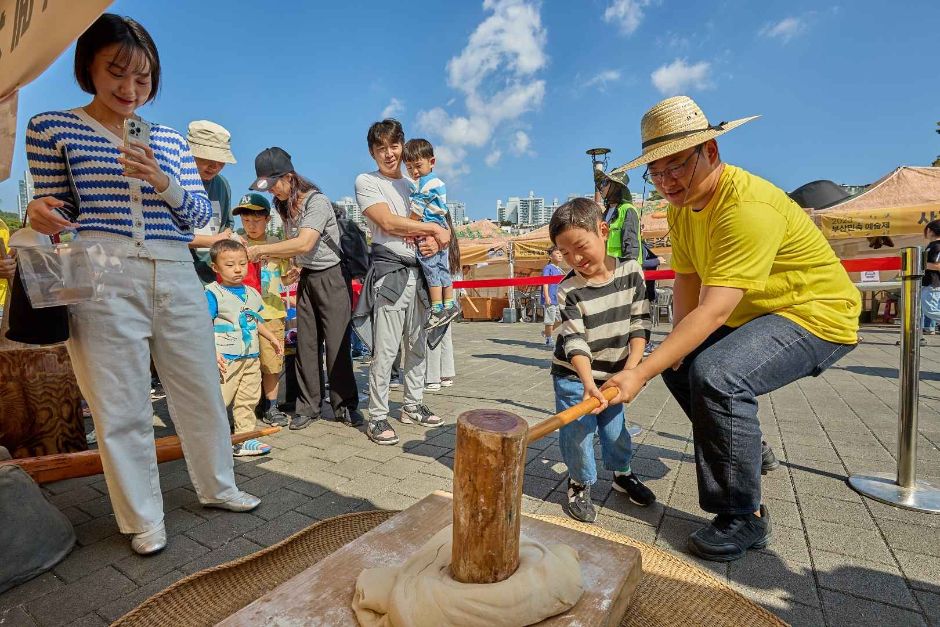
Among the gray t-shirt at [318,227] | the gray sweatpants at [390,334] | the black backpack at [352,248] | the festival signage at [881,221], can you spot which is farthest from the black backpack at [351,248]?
the festival signage at [881,221]

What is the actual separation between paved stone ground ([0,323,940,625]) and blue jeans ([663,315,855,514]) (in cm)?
27

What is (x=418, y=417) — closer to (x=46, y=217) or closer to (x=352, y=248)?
(x=352, y=248)

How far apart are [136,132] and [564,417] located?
1.93 metres

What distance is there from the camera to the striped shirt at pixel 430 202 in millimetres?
3646

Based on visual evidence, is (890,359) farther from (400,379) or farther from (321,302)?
(321,302)

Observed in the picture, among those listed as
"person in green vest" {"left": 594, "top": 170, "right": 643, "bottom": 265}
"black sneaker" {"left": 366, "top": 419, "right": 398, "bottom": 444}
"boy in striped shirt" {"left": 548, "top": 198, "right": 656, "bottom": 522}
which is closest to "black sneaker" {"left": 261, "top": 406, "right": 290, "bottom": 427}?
"black sneaker" {"left": 366, "top": 419, "right": 398, "bottom": 444}

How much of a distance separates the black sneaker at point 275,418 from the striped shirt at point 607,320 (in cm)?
251

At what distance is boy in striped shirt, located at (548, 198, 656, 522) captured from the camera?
2332 millimetres

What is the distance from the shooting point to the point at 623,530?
218 cm

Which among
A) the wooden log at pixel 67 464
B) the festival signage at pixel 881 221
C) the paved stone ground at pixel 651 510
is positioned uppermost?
the festival signage at pixel 881 221

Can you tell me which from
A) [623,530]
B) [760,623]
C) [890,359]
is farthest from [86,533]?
[890,359]

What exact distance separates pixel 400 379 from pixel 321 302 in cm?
216

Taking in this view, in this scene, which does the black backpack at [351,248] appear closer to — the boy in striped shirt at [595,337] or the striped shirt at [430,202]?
the striped shirt at [430,202]

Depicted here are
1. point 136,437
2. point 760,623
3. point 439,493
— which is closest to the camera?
point 760,623
